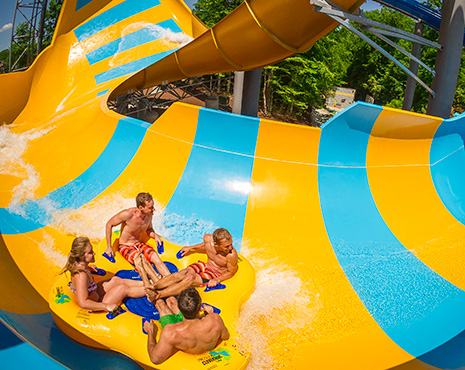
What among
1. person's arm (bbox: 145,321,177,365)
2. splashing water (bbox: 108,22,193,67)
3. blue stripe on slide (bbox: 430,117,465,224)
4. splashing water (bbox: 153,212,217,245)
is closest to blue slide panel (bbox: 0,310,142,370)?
person's arm (bbox: 145,321,177,365)

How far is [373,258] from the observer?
378cm

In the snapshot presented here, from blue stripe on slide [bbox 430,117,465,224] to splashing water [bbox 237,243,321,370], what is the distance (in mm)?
2173

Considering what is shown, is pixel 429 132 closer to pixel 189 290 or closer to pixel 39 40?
pixel 189 290

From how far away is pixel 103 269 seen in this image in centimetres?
335

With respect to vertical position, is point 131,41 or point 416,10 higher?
point 416,10

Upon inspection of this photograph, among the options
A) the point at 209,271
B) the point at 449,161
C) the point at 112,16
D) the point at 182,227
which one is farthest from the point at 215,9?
the point at 209,271

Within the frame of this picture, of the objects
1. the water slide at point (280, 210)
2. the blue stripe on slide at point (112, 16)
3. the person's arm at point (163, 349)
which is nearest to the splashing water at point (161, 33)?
the blue stripe on slide at point (112, 16)

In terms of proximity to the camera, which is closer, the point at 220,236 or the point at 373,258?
the point at 220,236

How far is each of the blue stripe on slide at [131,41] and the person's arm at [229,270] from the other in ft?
25.2

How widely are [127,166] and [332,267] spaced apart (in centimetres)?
285

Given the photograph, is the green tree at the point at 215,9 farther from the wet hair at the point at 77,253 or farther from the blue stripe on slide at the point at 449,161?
the wet hair at the point at 77,253

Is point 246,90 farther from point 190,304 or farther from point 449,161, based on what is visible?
point 190,304

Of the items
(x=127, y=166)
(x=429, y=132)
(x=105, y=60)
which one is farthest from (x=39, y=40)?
(x=429, y=132)

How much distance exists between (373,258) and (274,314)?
126 cm
